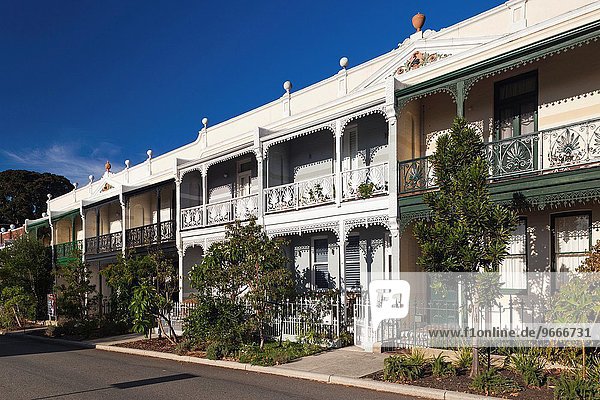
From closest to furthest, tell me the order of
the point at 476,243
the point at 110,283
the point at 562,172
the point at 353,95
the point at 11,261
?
1. the point at 476,243
2. the point at 562,172
3. the point at 353,95
4. the point at 110,283
5. the point at 11,261

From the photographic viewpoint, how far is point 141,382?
10.7 metres

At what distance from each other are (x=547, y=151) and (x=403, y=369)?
5812 millimetres

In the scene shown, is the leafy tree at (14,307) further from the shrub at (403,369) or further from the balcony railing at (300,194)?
the shrub at (403,369)

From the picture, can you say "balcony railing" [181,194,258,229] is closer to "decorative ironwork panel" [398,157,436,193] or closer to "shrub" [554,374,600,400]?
"decorative ironwork panel" [398,157,436,193]

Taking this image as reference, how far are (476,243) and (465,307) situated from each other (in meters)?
1.32

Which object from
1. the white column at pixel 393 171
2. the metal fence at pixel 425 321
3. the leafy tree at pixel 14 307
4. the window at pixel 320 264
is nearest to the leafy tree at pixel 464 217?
the metal fence at pixel 425 321

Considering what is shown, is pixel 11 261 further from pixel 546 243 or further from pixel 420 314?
pixel 546 243

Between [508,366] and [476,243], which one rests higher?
[476,243]

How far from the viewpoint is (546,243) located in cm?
1165

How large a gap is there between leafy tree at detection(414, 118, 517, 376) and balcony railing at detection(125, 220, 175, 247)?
1440cm

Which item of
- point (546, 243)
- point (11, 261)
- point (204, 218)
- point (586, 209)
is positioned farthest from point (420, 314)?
point (11, 261)

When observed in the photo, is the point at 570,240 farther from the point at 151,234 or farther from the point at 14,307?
the point at 14,307

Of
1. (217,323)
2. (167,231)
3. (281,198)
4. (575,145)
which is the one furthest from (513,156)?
(167,231)

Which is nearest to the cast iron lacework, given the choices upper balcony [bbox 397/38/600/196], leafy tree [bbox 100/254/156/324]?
upper balcony [bbox 397/38/600/196]
